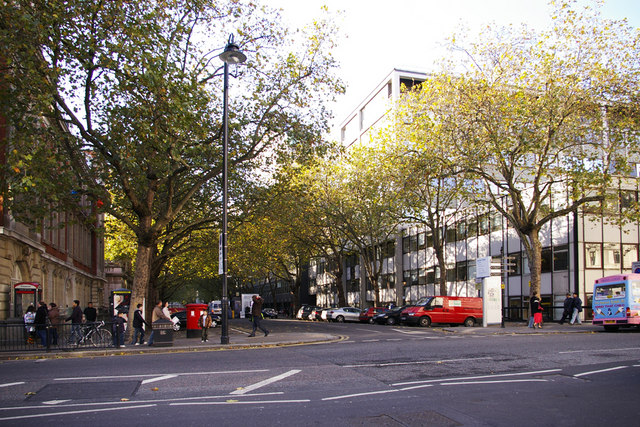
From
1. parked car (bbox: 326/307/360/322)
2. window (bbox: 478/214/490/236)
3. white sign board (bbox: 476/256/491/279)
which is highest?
window (bbox: 478/214/490/236)

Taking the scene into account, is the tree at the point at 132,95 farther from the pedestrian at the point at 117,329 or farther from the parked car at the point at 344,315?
the parked car at the point at 344,315

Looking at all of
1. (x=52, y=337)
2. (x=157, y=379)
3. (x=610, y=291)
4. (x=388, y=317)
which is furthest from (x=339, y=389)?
(x=388, y=317)

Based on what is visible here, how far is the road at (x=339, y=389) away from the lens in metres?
6.96

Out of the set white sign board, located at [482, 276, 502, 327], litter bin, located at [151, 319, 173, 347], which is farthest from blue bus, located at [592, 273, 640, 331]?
litter bin, located at [151, 319, 173, 347]

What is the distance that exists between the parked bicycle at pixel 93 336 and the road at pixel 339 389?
9.90 feet

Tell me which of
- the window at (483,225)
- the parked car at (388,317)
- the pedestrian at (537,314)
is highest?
the window at (483,225)

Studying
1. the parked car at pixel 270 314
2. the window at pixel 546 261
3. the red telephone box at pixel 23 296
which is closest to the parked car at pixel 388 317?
the window at pixel 546 261

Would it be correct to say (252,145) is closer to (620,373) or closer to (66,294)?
(620,373)

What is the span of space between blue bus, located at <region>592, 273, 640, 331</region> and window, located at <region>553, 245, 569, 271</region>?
31.8 ft

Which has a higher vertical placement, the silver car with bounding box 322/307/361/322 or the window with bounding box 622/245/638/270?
the window with bounding box 622/245/638/270

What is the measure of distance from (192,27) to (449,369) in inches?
674

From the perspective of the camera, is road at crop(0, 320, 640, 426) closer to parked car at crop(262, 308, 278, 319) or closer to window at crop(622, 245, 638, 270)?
window at crop(622, 245, 638, 270)

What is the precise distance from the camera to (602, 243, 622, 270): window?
35.5 meters

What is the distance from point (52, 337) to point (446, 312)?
22442 mm
